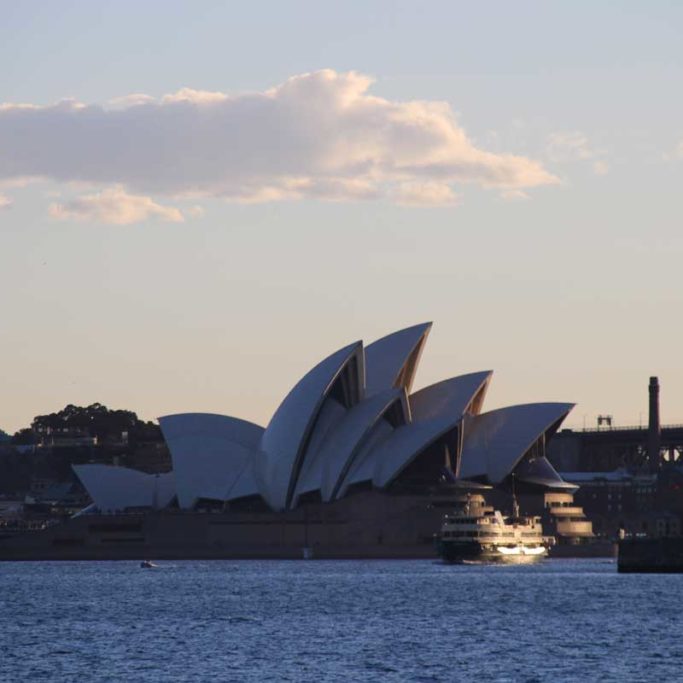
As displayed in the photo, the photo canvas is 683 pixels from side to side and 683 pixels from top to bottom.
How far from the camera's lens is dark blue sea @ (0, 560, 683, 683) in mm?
58594

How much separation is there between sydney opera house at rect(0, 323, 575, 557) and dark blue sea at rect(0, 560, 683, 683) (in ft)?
84.8

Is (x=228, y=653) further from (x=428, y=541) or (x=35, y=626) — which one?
(x=428, y=541)

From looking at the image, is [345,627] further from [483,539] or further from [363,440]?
[363,440]

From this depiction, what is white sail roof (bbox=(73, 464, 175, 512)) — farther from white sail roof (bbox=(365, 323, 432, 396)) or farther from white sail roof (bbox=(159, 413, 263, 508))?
white sail roof (bbox=(365, 323, 432, 396))

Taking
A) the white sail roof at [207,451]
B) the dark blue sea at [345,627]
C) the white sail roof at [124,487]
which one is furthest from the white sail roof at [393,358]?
the dark blue sea at [345,627]

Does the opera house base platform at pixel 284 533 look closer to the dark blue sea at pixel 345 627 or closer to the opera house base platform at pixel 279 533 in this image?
the opera house base platform at pixel 279 533


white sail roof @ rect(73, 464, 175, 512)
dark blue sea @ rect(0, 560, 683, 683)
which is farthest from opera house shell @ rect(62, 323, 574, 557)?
dark blue sea @ rect(0, 560, 683, 683)

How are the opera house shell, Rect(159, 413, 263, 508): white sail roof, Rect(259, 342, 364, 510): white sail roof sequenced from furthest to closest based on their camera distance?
Rect(159, 413, 263, 508): white sail roof
the opera house shell
Rect(259, 342, 364, 510): white sail roof

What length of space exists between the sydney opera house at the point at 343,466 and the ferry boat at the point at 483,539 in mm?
7850

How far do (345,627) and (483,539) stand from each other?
58288 millimetres

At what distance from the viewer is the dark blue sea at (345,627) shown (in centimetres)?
5859

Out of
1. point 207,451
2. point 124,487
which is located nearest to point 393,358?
point 207,451

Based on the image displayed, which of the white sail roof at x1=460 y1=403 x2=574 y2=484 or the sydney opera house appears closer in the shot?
the sydney opera house

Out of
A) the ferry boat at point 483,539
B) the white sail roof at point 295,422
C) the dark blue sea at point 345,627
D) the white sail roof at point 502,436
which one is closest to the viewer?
the dark blue sea at point 345,627
